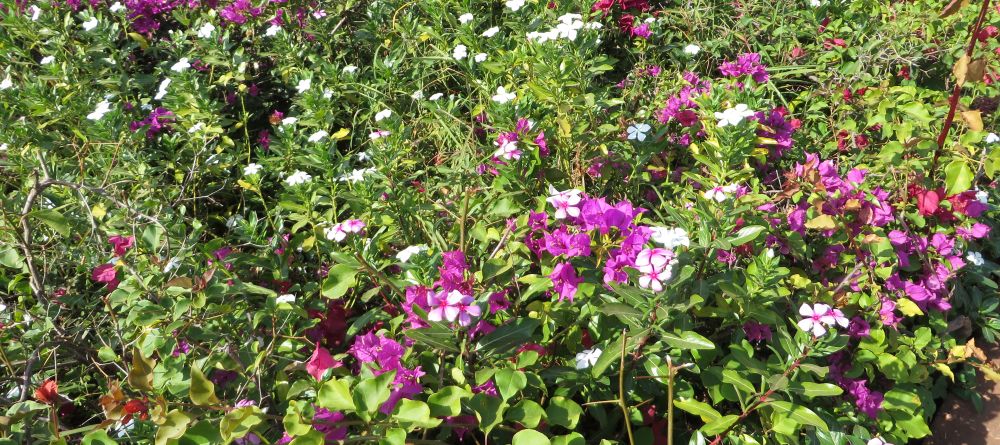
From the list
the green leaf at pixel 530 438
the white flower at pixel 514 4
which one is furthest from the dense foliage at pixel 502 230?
the white flower at pixel 514 4

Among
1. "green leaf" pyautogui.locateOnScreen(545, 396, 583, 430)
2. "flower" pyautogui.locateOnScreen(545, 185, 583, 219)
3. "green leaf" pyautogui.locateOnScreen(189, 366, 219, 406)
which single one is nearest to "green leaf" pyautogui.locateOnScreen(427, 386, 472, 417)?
"green leaf" pyautogui.locateOnScreen(545, 396, 583, 430)

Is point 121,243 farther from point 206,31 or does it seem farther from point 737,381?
point 737,381

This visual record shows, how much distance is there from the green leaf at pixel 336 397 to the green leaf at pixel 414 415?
0.09 m

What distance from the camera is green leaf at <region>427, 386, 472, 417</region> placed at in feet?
4.09

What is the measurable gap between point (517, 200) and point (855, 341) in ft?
3.23

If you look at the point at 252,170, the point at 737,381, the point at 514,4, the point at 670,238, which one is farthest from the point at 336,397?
the point at 514,4

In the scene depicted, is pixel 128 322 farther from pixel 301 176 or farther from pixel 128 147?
pixel 128 147

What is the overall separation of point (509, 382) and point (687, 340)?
38cm

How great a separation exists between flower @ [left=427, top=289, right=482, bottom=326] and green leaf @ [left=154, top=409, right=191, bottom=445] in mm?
435

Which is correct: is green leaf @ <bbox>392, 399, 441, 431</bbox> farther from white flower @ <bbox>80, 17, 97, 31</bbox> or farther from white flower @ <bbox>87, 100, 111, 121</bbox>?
white flower @ <bbox>80, 17, 97, 31</bbox>

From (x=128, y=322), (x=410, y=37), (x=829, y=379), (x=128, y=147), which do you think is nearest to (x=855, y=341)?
(x=829, y=379)

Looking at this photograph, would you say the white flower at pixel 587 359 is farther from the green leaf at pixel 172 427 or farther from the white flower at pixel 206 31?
the white flower at pixel 206 31

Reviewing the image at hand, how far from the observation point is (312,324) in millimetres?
1730

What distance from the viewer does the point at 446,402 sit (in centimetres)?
126
